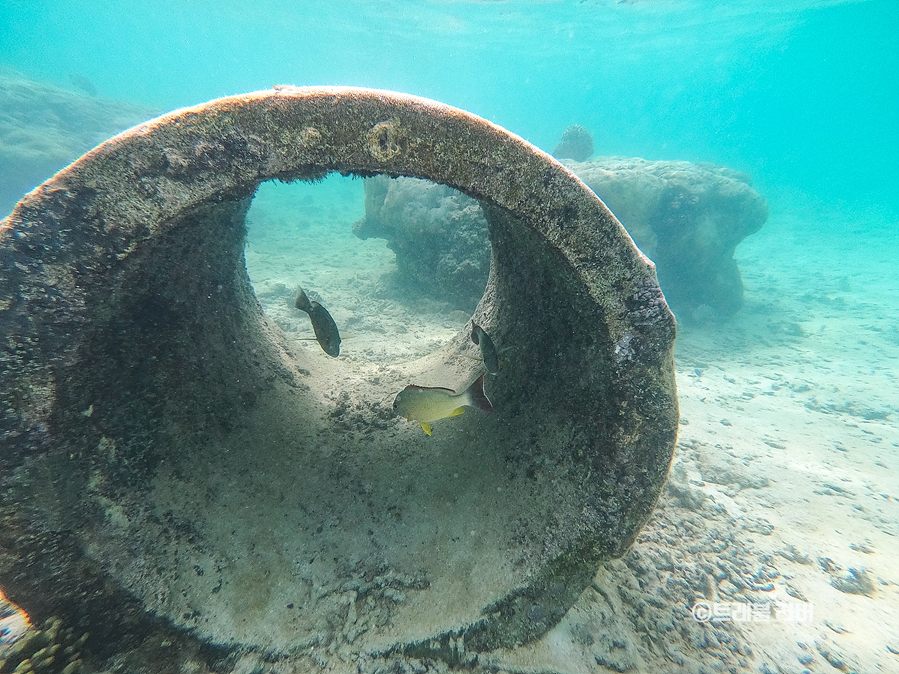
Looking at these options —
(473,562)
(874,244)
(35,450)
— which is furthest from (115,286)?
(874,244)

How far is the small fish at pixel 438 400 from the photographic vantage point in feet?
7.64

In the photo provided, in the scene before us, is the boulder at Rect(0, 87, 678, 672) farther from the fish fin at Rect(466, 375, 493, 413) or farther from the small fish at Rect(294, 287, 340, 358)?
the small fish at Rect(294, 287, 340, 358)

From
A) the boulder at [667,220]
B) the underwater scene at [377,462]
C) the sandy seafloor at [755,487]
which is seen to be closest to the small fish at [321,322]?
the underwater scene at [377,462]

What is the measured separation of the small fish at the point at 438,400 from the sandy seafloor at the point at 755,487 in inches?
57.6

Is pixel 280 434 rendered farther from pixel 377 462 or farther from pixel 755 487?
pixel 755 487

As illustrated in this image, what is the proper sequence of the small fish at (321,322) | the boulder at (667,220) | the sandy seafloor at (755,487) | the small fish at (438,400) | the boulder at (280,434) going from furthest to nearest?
the boulder at (667,220)
the small fish at (321,322)
the sandy seafloor at (755,487)
the small fish at (438,400)
the boulder at (280,434)

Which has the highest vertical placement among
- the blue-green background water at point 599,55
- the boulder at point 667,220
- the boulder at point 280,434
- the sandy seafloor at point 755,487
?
the blue-green background water at point 599,55

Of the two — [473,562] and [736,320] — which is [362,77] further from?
[473,562]

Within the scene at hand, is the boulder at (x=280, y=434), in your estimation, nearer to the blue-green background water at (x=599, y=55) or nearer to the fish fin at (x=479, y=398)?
the fish fin at (x=479, y=398)

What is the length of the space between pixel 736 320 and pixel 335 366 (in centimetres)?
1331

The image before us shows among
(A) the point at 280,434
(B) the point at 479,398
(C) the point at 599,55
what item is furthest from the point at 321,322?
(C) the point at 599,55

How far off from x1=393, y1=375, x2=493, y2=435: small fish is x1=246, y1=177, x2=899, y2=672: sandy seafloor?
146 centimetres

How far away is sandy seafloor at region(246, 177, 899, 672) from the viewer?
2.44 metres

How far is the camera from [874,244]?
28.4 metres
